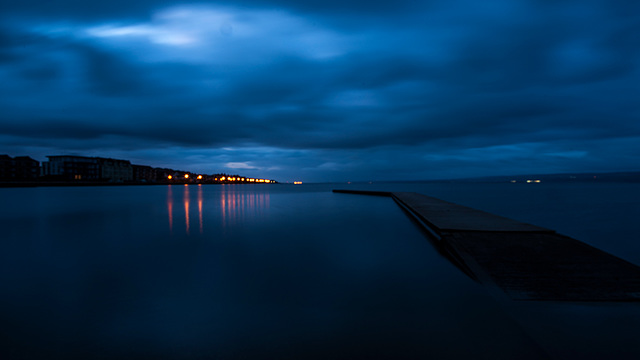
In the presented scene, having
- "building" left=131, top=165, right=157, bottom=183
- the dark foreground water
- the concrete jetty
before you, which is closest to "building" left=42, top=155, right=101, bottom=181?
"building" left=131, top=165, right=157, bottom=183

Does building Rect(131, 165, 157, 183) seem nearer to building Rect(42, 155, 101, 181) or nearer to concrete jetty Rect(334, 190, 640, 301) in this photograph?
building Rect(42, 155, 101, 181)

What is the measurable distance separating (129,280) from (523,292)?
916cm

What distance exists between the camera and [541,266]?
7.41 metres

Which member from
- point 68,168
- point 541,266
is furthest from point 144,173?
point 541,266

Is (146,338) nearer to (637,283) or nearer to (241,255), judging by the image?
(241,255)

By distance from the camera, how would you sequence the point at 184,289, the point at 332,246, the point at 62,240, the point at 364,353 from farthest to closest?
1. the point at 62,240
2. the point at 332,246
3. the point at 184,289
4. the point at 364,353

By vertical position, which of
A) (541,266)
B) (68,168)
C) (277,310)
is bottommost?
A: (277,310)

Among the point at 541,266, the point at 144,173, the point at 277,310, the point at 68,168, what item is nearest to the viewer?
the point at 277,310

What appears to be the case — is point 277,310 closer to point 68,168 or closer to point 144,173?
point 68,168

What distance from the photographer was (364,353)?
15.1ft

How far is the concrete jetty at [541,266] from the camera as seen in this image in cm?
623

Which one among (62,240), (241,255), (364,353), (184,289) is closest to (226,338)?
(364,353)

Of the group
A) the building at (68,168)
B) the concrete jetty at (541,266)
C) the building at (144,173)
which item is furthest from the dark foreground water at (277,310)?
the building at (144,173)

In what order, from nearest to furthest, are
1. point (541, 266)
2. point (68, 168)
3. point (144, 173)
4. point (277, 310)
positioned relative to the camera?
point (277, 310) < point (541, 266) < point (68, 168) < point (144, 173)
